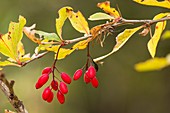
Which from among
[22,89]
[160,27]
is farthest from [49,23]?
[160,27]

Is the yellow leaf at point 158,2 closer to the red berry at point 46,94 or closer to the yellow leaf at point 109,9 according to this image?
the yellow leaf at point 109,9

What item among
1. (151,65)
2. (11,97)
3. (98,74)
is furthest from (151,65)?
(98,74)

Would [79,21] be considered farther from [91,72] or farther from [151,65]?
[151,65]

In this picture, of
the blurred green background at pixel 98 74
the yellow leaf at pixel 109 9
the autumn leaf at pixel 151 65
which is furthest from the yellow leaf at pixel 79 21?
the blurred green background at pixel 98 74

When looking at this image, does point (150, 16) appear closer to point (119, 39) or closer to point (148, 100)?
point (148, 100)

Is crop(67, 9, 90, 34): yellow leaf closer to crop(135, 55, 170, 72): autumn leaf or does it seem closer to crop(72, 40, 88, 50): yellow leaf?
crop(72, 40, 88, 50): yellow leaf
